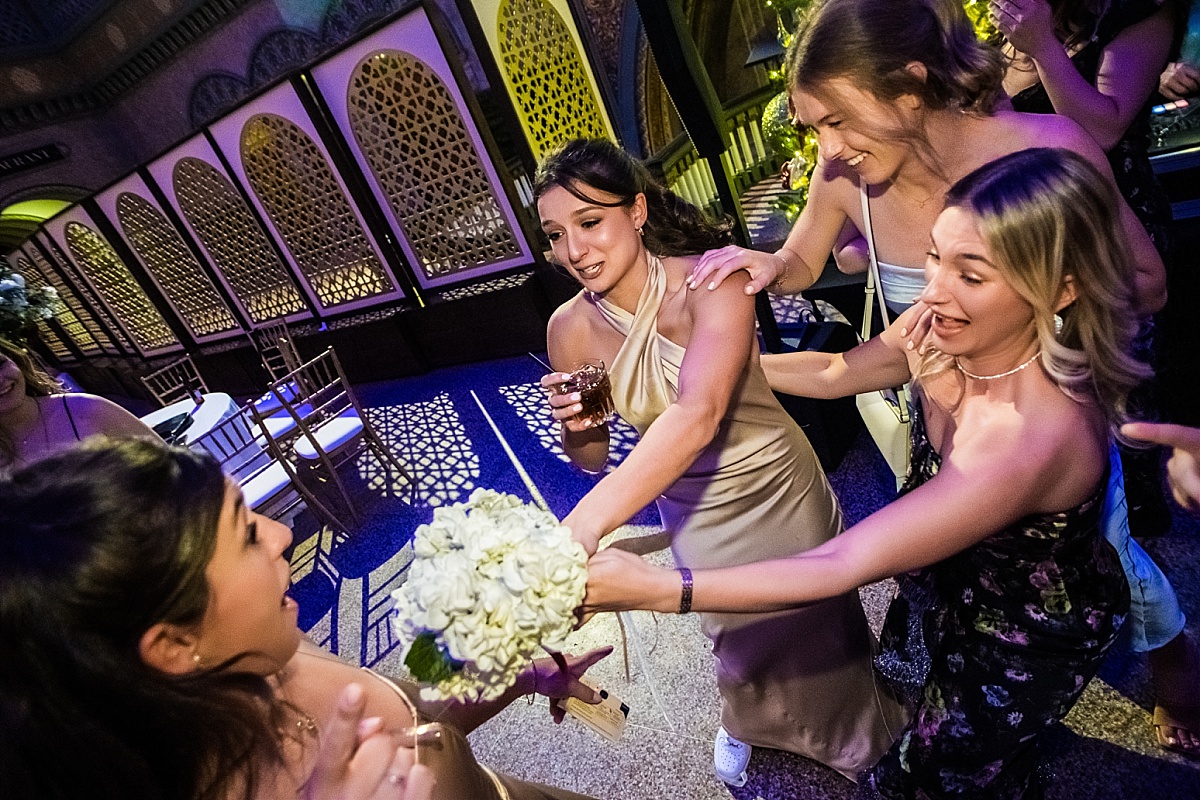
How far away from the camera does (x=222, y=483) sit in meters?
0.91

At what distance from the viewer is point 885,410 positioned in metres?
1.99

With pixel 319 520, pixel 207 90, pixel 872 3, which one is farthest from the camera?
pixel 207 90

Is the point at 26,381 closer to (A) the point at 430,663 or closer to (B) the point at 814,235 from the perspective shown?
(A) the point at 430,663

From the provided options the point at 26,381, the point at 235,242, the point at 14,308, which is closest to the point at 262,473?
the point at 14,308

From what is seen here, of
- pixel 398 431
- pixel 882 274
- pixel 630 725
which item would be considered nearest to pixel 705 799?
pixel 630 725

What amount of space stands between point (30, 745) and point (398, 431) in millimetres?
5384

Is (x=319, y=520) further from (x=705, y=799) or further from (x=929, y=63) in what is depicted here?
(x=929, y=63)

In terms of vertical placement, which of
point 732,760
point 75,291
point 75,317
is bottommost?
point 732,760

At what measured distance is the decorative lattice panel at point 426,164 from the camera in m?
5.36

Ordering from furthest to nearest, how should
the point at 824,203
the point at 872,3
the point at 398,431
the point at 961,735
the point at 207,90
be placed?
the point at 207,90 → the point at 398,431 → the point at 824,203 → the point at 872,3 → the point at 961,735

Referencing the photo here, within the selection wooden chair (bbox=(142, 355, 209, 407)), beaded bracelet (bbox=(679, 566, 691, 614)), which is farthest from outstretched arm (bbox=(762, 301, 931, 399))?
wooden chair (bbox=(142, 355, 209, 407))

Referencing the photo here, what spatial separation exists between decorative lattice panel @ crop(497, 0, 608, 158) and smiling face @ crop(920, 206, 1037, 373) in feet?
16.4

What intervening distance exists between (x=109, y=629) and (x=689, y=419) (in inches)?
41.6

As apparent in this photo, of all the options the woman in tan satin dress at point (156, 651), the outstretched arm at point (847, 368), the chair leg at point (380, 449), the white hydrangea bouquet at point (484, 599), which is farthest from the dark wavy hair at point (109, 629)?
the chair leg at point (380, 449)
